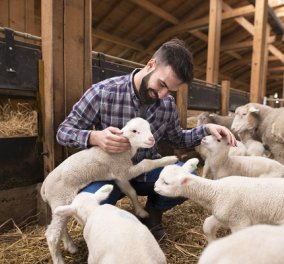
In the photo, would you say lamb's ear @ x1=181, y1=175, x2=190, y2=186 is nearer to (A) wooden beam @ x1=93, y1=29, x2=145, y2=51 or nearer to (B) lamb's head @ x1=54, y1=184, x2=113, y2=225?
(B) lamb's head @ x1=54, y1=184, x2=113, y2=225

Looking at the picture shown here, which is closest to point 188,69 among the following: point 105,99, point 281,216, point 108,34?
point 105,99

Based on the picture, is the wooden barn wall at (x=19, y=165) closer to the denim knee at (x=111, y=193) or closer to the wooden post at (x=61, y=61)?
the wooden post at (x=61, y=61)

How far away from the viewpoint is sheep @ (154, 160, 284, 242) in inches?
63.6

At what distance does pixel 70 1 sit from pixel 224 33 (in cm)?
866

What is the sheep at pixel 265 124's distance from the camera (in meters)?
3.54

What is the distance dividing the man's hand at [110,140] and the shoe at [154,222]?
587 mm

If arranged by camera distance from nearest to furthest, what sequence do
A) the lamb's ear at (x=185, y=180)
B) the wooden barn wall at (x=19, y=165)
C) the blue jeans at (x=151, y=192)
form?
the lamb's ear at (x=185, y=180), the wooden barn wall at (x=19, y=165), the blue jeans at (x=151, y=192)

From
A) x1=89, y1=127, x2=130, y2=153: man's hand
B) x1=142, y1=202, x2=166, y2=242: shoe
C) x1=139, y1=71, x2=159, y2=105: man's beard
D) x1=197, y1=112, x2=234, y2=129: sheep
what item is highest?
x1=139, y1=71, x2=159, y2=105: man's beard

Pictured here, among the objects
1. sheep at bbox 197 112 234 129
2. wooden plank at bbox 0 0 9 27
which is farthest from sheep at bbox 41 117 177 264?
wooden plank at bbox 0 0 9 27

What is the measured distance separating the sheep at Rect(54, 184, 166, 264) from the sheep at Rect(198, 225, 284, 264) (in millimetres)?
358

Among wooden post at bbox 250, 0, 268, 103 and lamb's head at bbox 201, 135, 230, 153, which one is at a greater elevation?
wooden post at bbox 250, 0, 268, 103

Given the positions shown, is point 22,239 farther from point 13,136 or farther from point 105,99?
point 105,99

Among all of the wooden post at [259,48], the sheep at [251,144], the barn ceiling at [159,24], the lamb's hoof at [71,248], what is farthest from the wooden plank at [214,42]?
the lamb's hoof at [71,248]

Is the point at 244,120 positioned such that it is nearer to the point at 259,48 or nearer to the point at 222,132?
the point at 222,132
